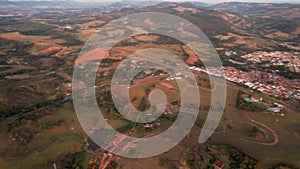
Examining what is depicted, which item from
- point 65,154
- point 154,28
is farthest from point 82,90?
point 154,28

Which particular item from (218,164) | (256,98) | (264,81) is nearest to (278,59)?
(264,81)

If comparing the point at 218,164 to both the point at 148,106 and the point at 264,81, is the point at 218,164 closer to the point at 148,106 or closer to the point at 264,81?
the point at 148,106

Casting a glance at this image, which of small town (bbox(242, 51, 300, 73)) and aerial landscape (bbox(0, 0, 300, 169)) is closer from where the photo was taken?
aerial landscape (bbox(0, 0, 300, 169))

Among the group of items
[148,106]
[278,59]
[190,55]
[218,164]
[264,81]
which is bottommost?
[218,164]

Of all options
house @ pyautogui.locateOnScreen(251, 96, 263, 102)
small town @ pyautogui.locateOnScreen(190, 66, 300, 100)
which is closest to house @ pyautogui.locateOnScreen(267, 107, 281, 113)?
house @ pyautogui.locateOnScreen(251, 96, 263, 102)

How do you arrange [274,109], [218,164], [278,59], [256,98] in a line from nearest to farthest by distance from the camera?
[218,164]
[274,109]
[256,98]
[278,59]

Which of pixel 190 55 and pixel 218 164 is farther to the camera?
pixel 190 55

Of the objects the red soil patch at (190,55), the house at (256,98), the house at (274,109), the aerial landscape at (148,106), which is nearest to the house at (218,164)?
the aerial landscape at (148,106)

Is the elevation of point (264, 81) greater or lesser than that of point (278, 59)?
lesser

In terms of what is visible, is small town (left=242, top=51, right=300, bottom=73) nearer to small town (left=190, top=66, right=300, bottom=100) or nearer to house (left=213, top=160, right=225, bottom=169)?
small town (left=190, top=66, right=300, bottom=100)

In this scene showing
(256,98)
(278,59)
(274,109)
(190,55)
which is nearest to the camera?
(274,109)

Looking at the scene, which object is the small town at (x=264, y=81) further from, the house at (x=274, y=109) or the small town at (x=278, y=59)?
the small town at (x=278, y=59)

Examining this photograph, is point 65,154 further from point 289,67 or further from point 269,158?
point 289,67
